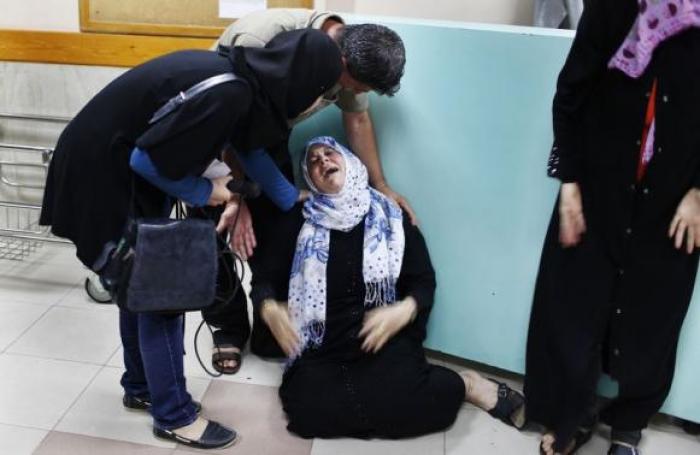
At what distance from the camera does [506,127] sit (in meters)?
1.70

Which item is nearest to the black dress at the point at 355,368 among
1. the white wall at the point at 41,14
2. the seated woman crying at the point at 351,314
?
the seated woman crying at the point at 351,314

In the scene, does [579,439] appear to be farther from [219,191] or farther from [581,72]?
[219,191]

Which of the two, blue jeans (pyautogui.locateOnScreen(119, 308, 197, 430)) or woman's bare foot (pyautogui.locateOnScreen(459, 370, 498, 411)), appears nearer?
blue jeans (pyautogui.locateOnScreen(119, 308, 197, 430))

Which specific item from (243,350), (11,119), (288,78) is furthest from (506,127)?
(11,119)

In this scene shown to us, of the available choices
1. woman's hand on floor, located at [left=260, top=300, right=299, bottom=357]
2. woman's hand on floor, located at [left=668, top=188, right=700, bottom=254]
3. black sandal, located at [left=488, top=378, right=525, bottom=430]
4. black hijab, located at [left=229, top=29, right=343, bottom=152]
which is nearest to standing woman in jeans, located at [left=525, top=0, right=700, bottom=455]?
woman's hand on floor, located at [left=668, top=188, right=700, bottom=254]

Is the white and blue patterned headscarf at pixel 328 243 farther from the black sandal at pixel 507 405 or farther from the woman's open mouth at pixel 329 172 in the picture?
Result: the black sandal at pixel 507 405

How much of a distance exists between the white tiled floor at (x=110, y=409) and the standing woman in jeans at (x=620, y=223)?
179mm

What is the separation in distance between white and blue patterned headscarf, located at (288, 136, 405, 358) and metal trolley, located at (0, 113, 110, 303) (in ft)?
3.90

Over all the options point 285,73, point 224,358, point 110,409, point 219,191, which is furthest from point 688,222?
A: point 110,409

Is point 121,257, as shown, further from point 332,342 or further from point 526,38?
point 526,38

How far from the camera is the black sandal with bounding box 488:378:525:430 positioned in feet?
5.96

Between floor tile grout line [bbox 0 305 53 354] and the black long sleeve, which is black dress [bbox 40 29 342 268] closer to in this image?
the black long sleeve

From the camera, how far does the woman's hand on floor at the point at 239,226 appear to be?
179cm

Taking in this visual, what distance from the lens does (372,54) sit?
1460 mm
